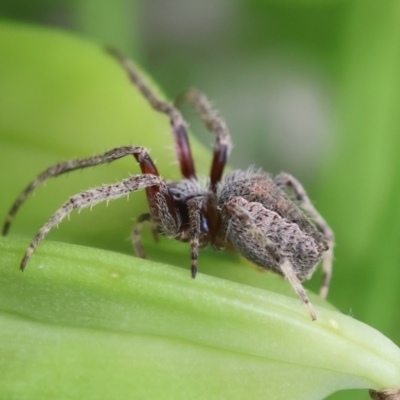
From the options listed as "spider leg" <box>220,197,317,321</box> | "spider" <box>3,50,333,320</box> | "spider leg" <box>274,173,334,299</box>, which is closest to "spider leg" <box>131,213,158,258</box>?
"spider" <box>3,50,333,320</box>

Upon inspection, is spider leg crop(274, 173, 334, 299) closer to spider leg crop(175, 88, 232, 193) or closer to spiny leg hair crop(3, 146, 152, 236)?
spider leg crop(175, 88, 232, 193)

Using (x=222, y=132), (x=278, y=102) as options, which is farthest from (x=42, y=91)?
(x=278, y=102)

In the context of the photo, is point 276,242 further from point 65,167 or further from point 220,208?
point 65,167

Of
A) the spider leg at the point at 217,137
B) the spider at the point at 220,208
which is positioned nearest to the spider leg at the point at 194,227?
the spider at the point at 220,208

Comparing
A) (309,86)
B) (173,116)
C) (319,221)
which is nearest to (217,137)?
(173,116)

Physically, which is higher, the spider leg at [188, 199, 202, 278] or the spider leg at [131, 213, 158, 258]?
the spider leg at [188, 199, 202, 278]

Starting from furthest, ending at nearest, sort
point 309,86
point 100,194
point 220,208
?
point 309,86
point 220,208
point 100,194

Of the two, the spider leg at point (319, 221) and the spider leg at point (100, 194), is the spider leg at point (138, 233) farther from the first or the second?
the spider leg at point (319, 221)
